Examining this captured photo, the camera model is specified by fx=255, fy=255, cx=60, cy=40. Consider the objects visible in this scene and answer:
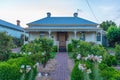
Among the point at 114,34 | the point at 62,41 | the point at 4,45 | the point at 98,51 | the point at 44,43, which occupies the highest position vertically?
the point at 114,34

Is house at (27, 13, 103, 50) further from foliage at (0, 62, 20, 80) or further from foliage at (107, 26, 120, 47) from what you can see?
foliage at (0, 62, 20, 80)

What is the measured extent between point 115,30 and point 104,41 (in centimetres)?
399

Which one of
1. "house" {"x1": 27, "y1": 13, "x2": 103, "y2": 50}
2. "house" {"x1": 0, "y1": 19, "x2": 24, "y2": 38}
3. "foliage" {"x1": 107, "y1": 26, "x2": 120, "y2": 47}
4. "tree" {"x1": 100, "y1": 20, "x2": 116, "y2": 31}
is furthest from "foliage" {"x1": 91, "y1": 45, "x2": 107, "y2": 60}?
"tree" {"x1": 100, "y1": 20, "x2": 116, "y2": 31}

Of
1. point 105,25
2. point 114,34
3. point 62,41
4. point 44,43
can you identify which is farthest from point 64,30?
point 105,25

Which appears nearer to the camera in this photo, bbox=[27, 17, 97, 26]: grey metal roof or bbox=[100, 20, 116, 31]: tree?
bbox=[27, 17, 97, 26]: grey metal roof

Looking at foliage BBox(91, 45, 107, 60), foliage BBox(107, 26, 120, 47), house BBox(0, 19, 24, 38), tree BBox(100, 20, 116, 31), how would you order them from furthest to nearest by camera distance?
tree BBox(100, 20, 116, 31) → house BBox(0, 19, 24, 38) → foliage BBox(107, 26, 120, 47) → foliage BBox(91, 45, 107, 60)

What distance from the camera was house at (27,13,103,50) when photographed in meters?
34.9

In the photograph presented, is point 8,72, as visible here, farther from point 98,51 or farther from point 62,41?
point 62,41

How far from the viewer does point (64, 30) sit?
1372 inches

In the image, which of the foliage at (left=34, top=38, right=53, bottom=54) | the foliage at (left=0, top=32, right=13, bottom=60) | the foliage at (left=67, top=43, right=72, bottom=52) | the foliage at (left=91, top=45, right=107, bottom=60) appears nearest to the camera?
the foliage at (left=91, top=45, right=107, bottom=60)

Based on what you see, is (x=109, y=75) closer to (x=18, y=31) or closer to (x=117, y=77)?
(x=117, y=77)

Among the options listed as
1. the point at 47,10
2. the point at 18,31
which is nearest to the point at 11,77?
the point at 47,10

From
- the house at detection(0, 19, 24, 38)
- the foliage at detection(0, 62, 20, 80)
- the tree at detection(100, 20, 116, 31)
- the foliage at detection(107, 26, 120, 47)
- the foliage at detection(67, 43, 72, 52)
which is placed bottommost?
the foliage at detection(0, 62, 20, 80)

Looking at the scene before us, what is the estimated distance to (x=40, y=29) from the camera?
115 ft
